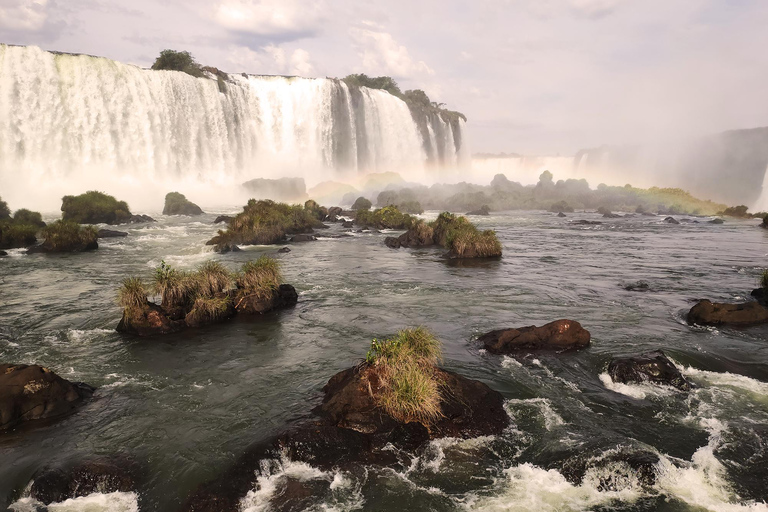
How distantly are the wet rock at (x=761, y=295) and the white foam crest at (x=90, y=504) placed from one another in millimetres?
20126

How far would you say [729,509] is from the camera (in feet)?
22.7

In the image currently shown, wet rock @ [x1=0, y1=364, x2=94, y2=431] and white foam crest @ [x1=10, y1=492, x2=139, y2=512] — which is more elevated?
wet rock @ [x1=0, y1=364, x2=94, y2=431]

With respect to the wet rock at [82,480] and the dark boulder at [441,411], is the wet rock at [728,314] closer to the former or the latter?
the dark boulder at [441,411]

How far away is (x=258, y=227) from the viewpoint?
3234 cm

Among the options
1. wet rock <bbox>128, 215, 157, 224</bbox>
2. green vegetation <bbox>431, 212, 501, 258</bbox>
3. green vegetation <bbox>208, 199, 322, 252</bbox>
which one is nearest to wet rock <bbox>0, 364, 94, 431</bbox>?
green vegetation <bbox>208, 199, 322, 252</bbox>

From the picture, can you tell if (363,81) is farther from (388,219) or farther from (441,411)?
(441,411)

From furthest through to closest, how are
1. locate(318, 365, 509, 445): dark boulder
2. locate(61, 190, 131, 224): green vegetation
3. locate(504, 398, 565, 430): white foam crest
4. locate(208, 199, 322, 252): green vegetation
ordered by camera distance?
locate(61, 190, 131, 224): green vegetation → locate(208, 199, 322, 252): green vegetation → locate(504, 398, 565, 430): white foam crest → locate(318, 365, 509, 445): dark boulder

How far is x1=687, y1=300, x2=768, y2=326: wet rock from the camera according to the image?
582 inches

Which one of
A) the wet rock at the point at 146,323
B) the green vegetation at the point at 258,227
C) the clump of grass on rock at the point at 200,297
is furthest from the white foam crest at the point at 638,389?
the green vegetation at the point at 258,227

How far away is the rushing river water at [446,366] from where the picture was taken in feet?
24.4

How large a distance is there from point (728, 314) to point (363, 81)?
121627mm

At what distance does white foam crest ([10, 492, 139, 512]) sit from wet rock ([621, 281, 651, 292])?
19.1 m

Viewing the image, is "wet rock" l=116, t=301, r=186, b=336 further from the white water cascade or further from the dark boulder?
the white water cascade

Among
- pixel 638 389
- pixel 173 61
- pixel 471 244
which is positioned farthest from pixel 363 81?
pixel 638 389
